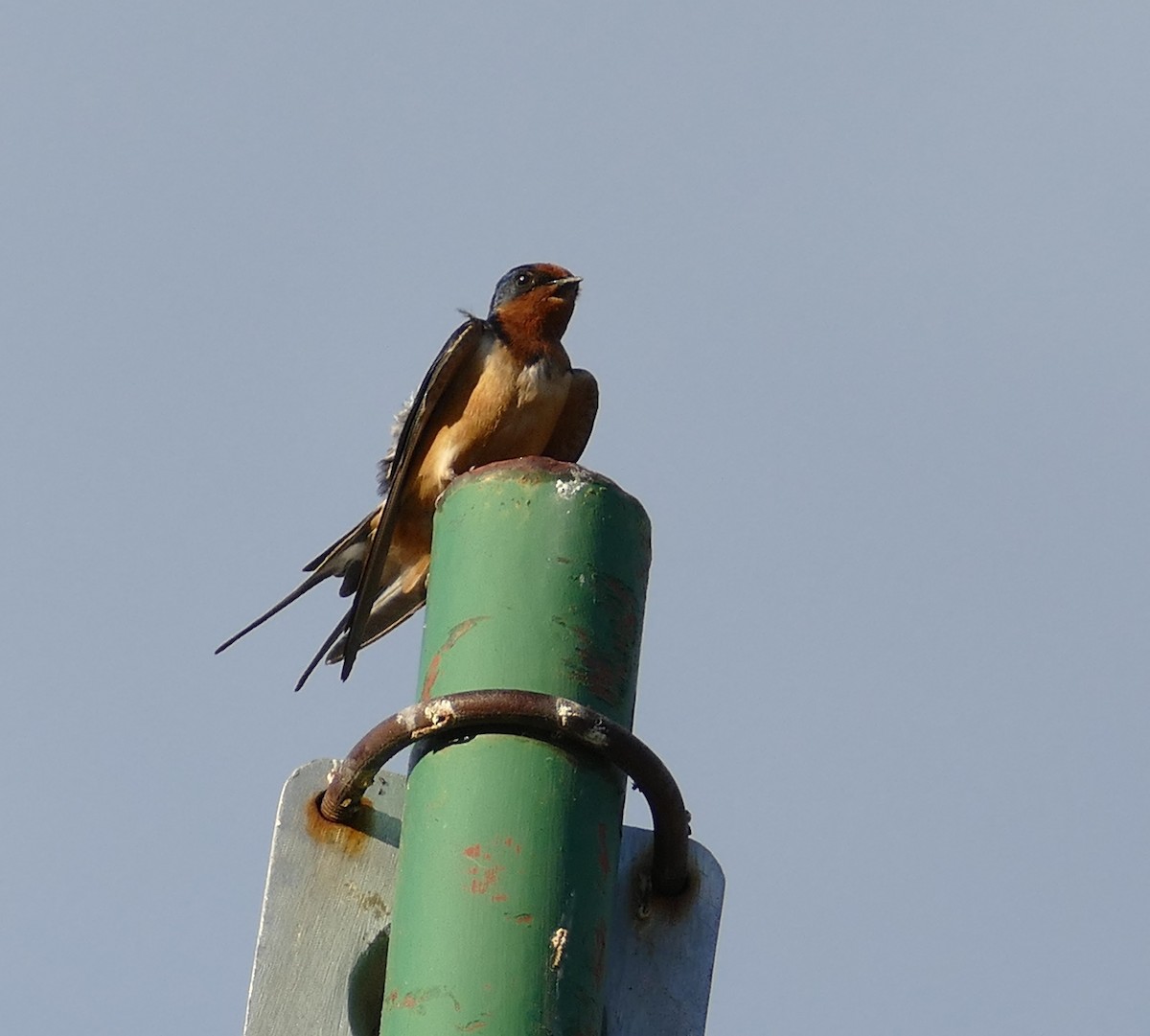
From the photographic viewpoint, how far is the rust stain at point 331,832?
116 inches

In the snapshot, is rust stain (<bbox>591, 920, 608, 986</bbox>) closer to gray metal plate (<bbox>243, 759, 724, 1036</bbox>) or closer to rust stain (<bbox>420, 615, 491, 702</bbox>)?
gray metal plate (<bbox>243, 759, 724, 1036</bbox>)

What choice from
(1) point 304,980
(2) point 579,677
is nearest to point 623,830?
(2) point 579,677

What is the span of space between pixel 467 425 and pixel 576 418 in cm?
53

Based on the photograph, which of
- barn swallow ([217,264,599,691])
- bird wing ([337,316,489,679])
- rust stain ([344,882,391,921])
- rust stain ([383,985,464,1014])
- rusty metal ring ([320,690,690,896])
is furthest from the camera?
barn swallow ([217,264,599,691])

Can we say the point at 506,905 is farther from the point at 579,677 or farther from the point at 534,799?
the point at 579,677

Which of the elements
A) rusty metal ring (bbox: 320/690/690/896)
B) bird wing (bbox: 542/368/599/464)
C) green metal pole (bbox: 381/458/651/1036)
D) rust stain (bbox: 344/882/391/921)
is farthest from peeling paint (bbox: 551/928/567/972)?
bird wing (bbox: 542/368/599/464)

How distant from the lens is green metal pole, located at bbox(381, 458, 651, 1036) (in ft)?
7.95

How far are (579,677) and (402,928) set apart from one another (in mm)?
442

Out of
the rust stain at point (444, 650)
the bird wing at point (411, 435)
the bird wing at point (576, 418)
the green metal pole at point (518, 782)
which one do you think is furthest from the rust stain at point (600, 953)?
the bird wing at point (576, 418)

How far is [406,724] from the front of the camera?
2682 millimetres

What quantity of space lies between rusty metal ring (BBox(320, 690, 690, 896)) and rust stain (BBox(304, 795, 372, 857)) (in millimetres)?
170

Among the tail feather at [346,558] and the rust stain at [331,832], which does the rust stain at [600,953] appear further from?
the tail feather at [346,558]

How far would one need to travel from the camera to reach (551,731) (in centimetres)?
261

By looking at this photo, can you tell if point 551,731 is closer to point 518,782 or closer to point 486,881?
point 518,782
